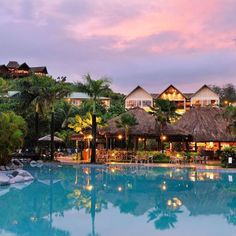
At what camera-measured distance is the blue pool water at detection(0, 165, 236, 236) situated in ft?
31.9

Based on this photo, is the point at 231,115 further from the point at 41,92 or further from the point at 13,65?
the point at 13,65

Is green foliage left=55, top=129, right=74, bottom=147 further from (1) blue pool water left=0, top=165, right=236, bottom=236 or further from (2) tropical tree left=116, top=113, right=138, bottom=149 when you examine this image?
(1) blue pool water left=0, top=165, right=236, bottom=236

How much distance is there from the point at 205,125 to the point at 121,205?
22.5 metres

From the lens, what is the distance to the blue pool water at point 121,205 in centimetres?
973

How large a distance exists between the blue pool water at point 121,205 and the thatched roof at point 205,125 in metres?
11.6

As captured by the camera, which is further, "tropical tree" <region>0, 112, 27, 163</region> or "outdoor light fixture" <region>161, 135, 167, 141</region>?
"outdoor light fixture" <region>161, 135, 167, 141</region>

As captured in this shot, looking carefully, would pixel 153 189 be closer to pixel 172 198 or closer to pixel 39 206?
pixel 172 198

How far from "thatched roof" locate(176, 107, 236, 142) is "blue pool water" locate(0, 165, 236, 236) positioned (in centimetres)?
1161

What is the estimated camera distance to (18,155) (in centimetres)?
3038

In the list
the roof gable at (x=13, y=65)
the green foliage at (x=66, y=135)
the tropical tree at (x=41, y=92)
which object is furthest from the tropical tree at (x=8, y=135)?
the roof gable at (x=13, y=65)

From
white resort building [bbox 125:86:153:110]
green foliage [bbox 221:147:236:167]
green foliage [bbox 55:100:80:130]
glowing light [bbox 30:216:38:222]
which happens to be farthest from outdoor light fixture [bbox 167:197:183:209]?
white resort building [bbox 125:86:153:110]

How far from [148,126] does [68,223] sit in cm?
2156

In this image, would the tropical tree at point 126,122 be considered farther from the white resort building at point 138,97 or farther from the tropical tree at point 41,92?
the white resort building at point 138,97

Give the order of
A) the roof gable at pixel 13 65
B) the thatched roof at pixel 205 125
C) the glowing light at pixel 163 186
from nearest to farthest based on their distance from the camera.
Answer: the glowing light at pixel 163 186
the thatched roof at pixel 205 125
the roof gable at pixel 13 65
